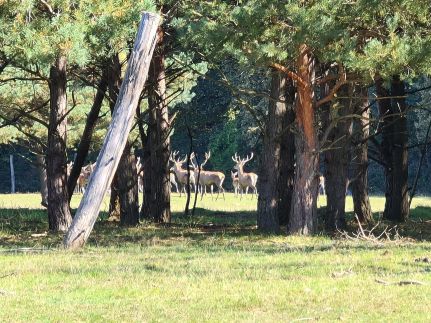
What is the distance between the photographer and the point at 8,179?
200ft

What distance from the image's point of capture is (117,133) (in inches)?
533

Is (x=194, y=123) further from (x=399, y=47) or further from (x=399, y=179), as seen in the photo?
(x=399, y=47)

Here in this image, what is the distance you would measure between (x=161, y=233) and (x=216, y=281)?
304 inches

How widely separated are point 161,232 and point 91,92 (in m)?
17.3

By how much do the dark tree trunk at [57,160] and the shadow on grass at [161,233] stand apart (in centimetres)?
40

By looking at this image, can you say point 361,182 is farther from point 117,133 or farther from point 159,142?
point 117,133

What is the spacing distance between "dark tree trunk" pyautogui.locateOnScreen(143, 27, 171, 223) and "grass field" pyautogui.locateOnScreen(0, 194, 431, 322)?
530 cm

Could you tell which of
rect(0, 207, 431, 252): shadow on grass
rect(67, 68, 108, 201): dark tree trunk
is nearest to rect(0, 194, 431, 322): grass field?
rect(0, 207, 431, 252): shadow on grass

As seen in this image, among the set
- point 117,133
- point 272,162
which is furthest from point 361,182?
point 117,133

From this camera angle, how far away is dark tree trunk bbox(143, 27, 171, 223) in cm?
2073

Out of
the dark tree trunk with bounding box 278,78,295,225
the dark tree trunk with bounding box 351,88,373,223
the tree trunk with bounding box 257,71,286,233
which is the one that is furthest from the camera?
the dark tree trunk with bounding box 351,88,373,223

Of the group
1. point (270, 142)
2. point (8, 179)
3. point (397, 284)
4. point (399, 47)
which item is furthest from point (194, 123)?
point (8, 179)

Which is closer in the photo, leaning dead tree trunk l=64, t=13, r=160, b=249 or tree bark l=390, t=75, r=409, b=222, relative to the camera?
leaning dead tree trunk l=64, t=13, r=160, b=249

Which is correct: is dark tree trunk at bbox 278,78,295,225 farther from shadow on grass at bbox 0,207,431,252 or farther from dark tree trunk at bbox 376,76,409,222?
dark tree trunk at bbox 376,76,409,222
